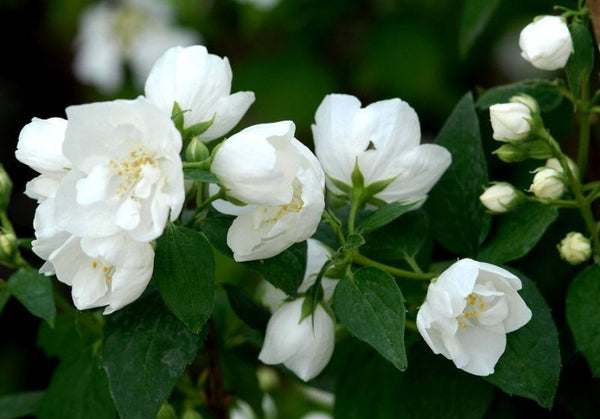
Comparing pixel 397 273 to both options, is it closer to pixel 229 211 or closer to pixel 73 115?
pixel 229 211

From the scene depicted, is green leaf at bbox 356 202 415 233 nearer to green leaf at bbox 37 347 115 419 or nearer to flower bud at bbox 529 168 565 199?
flower bud at bbox 529 168 565 199

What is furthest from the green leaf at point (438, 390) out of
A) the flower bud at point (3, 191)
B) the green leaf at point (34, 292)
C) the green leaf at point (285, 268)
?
the flower bud at point (3, 191)

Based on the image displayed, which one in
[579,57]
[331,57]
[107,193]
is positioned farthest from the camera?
[331,57]

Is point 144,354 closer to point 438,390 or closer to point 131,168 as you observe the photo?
point 131,168

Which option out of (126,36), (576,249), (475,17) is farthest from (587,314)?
(126,36)

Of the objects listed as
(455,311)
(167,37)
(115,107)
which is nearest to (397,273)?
(455,311)

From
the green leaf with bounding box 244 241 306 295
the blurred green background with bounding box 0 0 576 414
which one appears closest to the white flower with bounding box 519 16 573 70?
the green leaf with bounding box 244 241 306 295

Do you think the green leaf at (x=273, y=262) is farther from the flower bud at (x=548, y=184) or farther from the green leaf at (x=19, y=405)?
the green leaf at (x=19, y=405)
